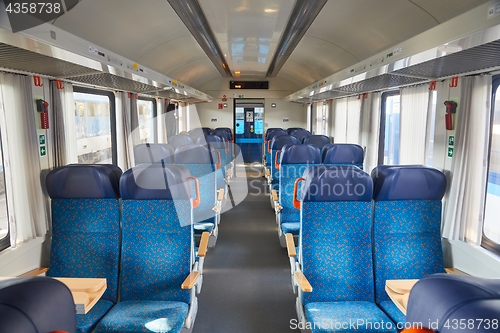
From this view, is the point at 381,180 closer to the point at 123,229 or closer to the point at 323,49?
the point at 123,229

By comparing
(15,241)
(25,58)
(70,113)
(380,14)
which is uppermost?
(380,14)

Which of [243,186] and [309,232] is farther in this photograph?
[243,186]

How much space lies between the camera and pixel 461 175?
326 centimetres

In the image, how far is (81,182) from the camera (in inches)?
112

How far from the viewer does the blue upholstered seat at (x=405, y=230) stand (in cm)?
283

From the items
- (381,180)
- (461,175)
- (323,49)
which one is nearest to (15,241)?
(381,180)

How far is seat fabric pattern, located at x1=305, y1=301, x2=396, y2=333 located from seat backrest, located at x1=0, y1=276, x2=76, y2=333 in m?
1.98

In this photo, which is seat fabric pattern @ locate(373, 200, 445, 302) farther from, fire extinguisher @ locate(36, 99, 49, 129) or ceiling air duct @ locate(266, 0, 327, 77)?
fire extinguisher @ locate(36, 99, 49, 129)

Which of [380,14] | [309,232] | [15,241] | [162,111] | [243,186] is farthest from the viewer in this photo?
[243,186]

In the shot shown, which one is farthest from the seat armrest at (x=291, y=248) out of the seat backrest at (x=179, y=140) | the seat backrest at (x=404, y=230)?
the seat backrest at (x=179, y=140)

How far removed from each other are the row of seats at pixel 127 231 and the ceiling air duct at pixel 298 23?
266cm

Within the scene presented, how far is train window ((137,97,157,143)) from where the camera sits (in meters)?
8.02

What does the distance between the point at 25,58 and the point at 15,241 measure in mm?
1696

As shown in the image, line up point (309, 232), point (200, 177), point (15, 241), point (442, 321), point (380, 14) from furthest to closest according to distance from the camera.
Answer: point (200, 177)
point (380, 14)
point (15, 241)
point (309, 232)
point (442, 321)
